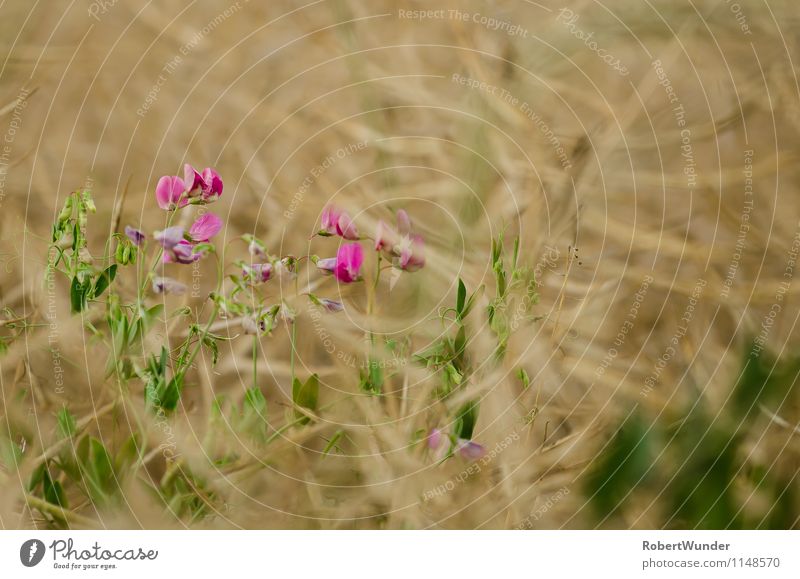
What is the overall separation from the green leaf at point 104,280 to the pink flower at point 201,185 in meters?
0.09

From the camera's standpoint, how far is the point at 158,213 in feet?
2.24

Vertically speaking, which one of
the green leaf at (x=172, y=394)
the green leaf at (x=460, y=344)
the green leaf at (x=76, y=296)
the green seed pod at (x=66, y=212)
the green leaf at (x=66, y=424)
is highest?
the green seed pod at (x=66, y=212)

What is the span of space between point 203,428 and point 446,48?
41cm

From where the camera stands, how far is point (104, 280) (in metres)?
0.67

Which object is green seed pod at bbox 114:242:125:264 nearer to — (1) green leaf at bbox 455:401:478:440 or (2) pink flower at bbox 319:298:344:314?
(2) pink flower at bbox 319:298:344:314

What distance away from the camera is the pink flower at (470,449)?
693 mm

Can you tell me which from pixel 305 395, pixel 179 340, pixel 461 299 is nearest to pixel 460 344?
pixel 461 299

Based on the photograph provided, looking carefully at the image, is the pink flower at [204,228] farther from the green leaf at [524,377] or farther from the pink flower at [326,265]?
the green leaf at [524,377]

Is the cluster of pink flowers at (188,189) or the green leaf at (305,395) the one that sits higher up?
the cluster of pink flowers at (188,189)

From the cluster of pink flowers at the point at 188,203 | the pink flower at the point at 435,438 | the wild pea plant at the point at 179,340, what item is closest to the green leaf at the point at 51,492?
the wild pea plant at the point at 179,340
